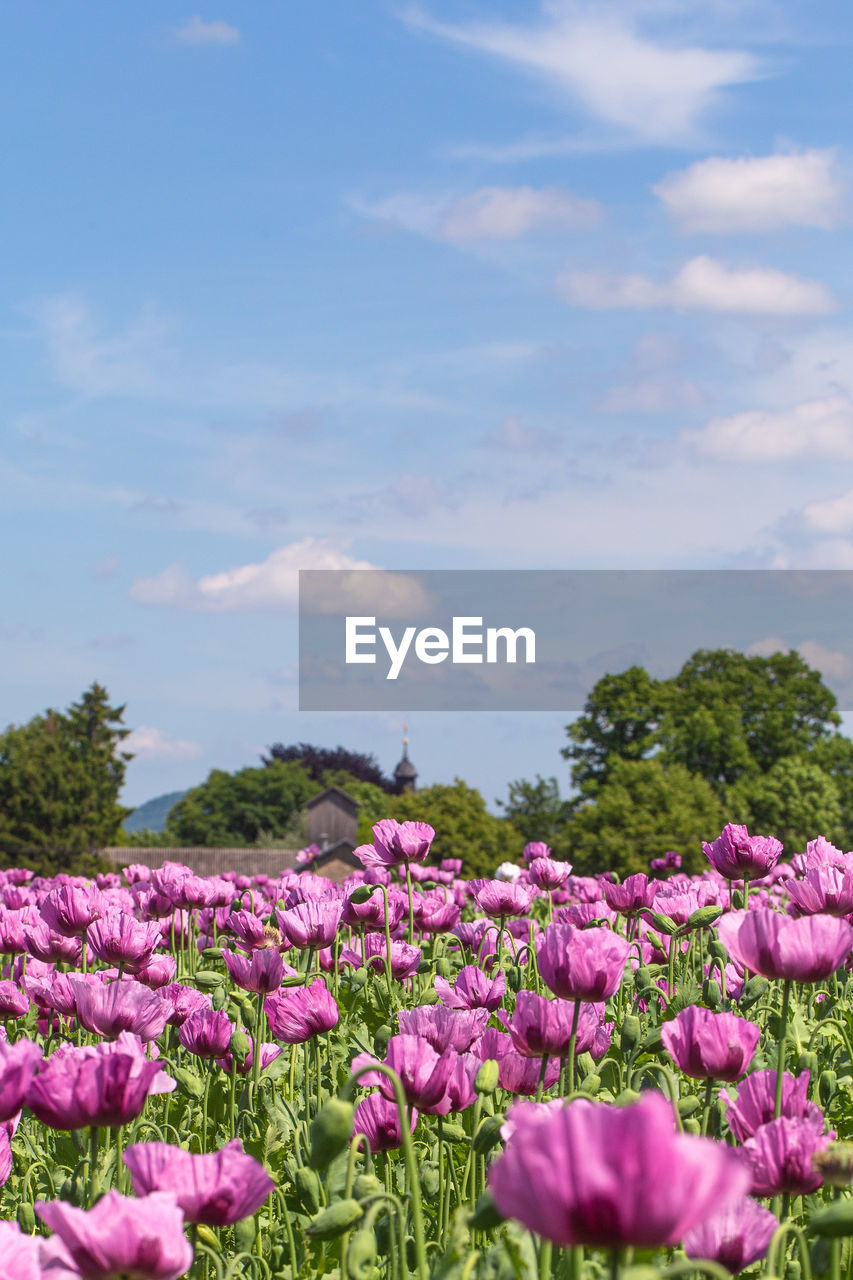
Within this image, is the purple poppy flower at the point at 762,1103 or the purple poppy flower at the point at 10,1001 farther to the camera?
the purple poppy flower at the point at 10,1001

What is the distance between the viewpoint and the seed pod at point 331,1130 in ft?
7.64

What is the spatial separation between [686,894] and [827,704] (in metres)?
58.0

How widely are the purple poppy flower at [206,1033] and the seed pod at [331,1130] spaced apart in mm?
1874

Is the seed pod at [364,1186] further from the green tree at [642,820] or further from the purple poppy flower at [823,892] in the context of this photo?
the green tree at [642,820]

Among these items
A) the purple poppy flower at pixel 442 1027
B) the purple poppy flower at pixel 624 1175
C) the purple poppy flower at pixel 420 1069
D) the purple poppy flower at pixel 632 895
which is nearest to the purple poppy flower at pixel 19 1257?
the purple poppy flower at pixel 624 1175

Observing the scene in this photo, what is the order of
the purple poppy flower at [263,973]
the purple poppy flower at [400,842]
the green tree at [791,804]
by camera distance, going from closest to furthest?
the purple poppy flower at [263,973], the purple poppy flower at [400,842], the green tree at [791,804]

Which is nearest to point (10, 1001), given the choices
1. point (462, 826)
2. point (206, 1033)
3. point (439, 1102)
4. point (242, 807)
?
point (206, 1033)

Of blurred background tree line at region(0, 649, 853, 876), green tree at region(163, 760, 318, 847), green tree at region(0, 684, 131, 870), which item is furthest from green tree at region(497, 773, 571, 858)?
green tree at region(163, 760, 318, 847)

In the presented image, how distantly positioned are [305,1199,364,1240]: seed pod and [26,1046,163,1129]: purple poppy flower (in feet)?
1.39

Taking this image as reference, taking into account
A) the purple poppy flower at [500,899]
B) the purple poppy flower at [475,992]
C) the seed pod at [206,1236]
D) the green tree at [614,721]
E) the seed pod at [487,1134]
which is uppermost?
the green tree at [614,721]

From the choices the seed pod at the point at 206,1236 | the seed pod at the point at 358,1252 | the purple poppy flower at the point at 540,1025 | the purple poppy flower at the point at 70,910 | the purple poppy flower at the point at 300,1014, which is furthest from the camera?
the purple poppy flower at the point at 70,910

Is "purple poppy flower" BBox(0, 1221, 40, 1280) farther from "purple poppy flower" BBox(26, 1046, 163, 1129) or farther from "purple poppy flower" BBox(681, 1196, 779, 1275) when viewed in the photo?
"purple poppy flower" BBox(681, 1196, 779, 1275)

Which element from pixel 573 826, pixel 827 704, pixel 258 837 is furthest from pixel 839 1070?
pixel 258 837

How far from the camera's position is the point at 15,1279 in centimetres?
196
